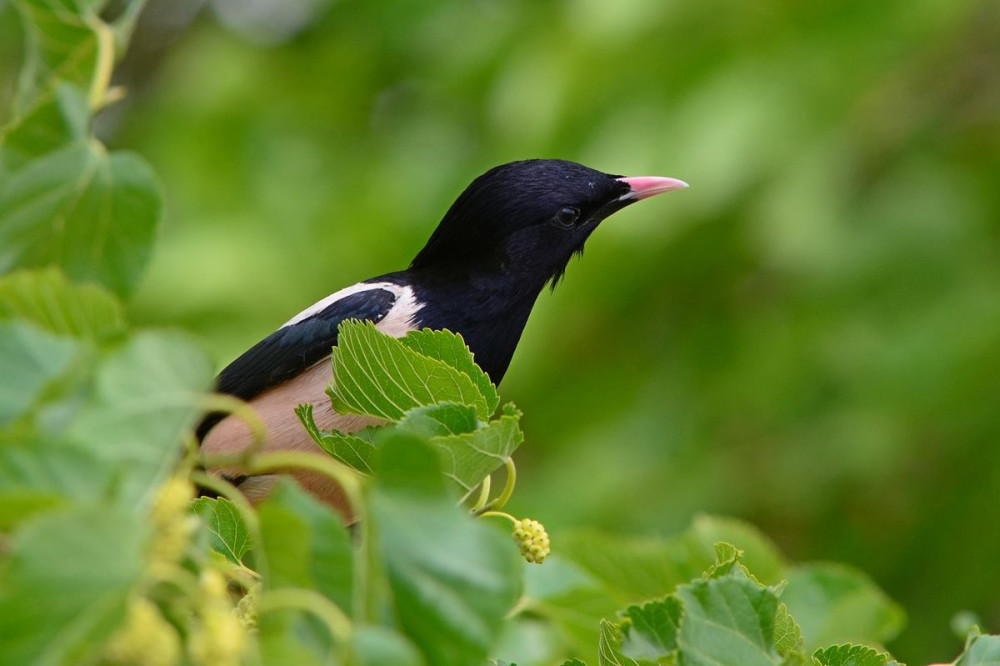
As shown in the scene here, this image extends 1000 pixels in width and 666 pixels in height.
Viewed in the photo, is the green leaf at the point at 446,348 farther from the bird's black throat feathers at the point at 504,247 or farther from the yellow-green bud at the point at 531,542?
the bird's black throat feathers at the point at 504,247

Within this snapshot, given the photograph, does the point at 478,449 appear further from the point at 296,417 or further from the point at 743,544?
the point at 296,417

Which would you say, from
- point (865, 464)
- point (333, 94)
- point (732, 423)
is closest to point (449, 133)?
point (333, 94)

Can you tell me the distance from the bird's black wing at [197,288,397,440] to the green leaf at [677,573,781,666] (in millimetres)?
1522

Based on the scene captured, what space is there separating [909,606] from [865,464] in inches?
21.3

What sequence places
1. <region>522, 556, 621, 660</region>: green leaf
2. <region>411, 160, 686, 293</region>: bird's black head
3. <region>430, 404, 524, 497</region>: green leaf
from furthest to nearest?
1. <region>411, 160, 686, 293</region>: bird's black head
2. <region>522, 556, 621, 660</region>: green leaf
3. <region>430, 404, 524, 497</region>: green leaf

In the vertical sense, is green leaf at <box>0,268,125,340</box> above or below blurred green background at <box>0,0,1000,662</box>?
above

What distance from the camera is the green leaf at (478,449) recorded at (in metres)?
1.28

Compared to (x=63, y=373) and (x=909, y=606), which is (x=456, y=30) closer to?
(x=909, y=606)

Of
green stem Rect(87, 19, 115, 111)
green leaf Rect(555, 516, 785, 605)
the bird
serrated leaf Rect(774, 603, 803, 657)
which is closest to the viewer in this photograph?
serrated leaf Rect(774, 603, 803, 657)

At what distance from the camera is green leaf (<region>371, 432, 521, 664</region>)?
3.23 ft

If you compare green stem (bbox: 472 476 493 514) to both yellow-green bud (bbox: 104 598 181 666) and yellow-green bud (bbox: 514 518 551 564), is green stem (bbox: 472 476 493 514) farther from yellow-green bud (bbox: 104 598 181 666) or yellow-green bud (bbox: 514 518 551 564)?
yellow-green bud (bbox: 104 598 181 666)

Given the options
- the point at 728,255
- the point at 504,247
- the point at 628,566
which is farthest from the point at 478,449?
the point at 728,255

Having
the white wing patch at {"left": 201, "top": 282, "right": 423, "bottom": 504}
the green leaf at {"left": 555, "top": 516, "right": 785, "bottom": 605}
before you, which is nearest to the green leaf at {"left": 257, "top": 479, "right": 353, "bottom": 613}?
the green leaf at {"left": 555, "top": 516, "right": 785, "bottom": 605}

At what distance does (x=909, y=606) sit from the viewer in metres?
4.88
